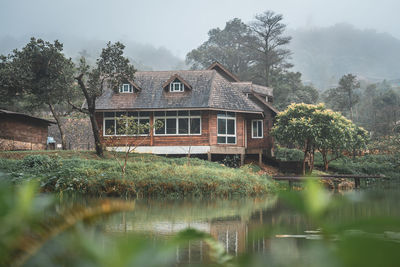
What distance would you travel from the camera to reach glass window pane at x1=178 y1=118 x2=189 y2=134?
27125 millimetres

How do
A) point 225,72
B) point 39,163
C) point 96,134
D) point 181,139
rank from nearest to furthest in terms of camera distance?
point 39,163 → point 96,134 → point 181,139 → point 225,72

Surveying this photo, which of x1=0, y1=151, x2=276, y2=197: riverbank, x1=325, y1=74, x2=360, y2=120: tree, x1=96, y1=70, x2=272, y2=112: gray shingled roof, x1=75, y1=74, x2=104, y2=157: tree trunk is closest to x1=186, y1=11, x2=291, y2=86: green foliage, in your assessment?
x1=325, y1=74, x2=360, y2=120: tree

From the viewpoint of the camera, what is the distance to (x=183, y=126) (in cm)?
2720

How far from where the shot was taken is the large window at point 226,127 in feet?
90.2

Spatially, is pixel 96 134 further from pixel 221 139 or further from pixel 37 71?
pixel 221 139

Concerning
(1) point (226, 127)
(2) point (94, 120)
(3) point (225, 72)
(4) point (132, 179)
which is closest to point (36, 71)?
(2) point (94, 120)

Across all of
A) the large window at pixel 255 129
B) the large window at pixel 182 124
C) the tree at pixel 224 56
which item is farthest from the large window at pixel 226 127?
the tree at pixel 224 56

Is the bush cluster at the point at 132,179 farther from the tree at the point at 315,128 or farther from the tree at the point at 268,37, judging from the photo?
the tree at the point at 268,37

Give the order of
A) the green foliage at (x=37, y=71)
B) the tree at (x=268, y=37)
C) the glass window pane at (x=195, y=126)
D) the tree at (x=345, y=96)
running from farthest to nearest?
the tree at (x=345, y=96)
the tree at (x=268, y=37)
the glass window pane at (x=195, y=126)
the green foliage at (x=37, y=71)

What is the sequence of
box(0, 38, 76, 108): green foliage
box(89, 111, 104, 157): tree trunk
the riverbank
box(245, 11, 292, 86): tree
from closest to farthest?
the riverbank
box(89, 111, 104, 157): tree trunk
box(0, 38, 76, 108): green foliage
box(245, 11, 292, 86): tree

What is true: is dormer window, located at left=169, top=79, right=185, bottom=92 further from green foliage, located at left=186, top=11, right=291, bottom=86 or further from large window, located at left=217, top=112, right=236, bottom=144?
green foliage, located at left=186, top=11, right=291, bottom=86

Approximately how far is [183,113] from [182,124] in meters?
0.71

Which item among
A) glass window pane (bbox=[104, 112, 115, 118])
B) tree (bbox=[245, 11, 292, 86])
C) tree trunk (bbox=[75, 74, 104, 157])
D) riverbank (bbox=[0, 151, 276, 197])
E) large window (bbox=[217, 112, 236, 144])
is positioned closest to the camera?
riverbank (bbox=[0, 151, 276, 197])

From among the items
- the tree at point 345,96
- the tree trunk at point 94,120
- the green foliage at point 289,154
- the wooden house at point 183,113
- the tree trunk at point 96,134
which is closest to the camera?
the tree trunk at point 94,120
